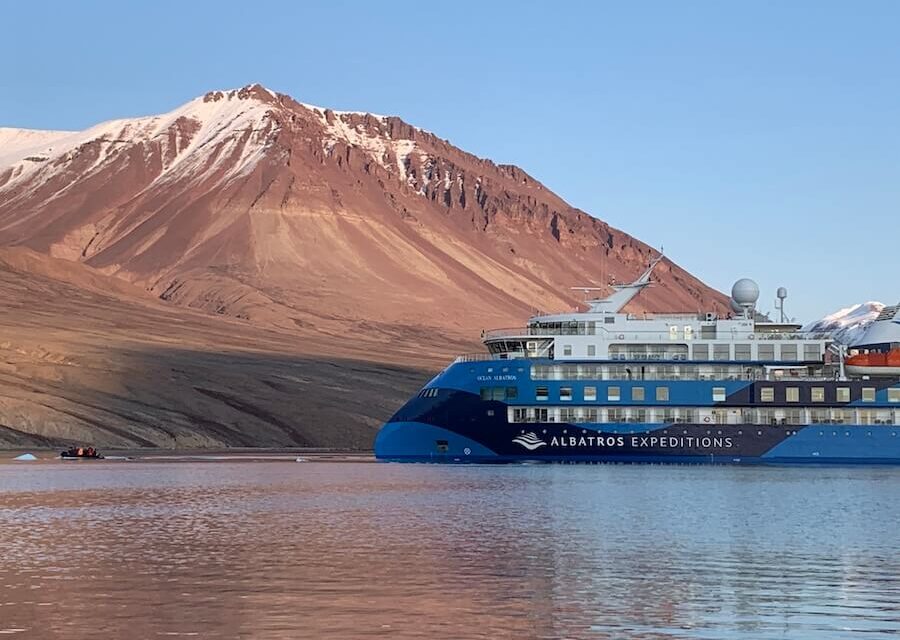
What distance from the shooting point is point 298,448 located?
14988 cm

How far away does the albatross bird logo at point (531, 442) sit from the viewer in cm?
9375

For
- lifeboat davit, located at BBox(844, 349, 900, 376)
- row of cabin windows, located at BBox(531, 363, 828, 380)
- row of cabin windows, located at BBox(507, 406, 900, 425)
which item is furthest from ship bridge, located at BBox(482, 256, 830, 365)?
row of cabin windows, located at BBox(507, 406, 900, 425)

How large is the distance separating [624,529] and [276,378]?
140 meters

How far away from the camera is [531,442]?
308 ft

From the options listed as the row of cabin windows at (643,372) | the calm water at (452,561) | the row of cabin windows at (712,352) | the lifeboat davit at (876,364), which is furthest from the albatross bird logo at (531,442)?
the calm water at (452,561)

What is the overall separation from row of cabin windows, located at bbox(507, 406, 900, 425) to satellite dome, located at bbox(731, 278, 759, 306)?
8.03m

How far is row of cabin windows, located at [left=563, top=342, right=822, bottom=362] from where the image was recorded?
311 ft

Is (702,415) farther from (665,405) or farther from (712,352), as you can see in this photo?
(712,352)

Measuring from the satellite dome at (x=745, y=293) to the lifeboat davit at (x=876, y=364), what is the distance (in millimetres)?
7517

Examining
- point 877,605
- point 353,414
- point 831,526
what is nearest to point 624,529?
point 831,526

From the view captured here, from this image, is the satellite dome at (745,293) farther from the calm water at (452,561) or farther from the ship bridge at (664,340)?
the calm water at (452,561)

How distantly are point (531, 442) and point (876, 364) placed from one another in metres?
21.4

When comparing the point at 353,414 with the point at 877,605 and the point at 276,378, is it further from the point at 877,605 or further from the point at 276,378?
the point at 877,605

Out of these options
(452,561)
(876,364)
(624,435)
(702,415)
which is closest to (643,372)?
(624,435)
